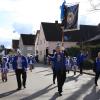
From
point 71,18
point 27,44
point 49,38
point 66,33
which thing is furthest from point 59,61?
point 27,44

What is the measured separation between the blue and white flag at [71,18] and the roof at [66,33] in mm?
35838

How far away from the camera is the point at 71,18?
101 feet

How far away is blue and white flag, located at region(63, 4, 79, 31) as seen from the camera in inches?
1198

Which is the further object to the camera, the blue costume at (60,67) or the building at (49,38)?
the building at (49,38)

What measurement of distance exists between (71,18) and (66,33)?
3993 cm

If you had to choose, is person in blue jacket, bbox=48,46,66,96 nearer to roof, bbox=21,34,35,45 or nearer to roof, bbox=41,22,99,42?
roof, bbox=41,22,99,42

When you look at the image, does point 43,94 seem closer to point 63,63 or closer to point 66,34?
point 63,63

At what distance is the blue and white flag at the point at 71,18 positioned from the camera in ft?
99.8

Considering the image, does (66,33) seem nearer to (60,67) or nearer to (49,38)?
(49,38)

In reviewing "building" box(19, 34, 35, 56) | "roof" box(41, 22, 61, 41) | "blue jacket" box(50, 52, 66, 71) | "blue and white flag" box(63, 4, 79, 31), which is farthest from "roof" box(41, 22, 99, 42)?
"blue jacket" box(50, 52, 66, 71)

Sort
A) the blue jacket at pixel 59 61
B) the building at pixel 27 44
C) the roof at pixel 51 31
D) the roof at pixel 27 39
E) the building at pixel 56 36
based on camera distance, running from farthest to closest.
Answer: the roof at pixel 27 39 → the building at pixel 27 44 → the roof at pixel 51 31 → the building at pixel 56 36 → the blue jacket at pixel 59 61

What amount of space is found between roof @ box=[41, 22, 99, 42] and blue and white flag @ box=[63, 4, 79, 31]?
35.8 metres

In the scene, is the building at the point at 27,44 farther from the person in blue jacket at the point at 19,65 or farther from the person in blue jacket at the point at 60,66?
the person in blue jacket at the point at 60,66

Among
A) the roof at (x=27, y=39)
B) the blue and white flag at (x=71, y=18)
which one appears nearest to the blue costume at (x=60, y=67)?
the blue and white flag at (x=71, y=18)
